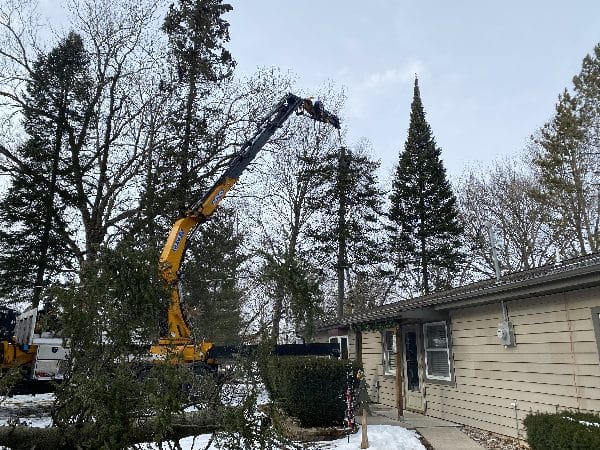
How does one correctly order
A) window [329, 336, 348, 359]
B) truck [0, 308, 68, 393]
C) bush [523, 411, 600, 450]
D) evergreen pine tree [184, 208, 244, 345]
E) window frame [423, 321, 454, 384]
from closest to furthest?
bush [523, 411, 600, 450] < window frame [423, 321, 454, 384] < truck [0, 308, 68, 393] < window [329, 336, 348, 359] < evergreen pine tree [184, 208, 244, 345]

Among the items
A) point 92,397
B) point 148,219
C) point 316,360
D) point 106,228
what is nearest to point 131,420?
point 92,397

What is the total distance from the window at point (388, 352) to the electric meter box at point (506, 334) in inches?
163

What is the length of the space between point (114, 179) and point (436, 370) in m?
13.1

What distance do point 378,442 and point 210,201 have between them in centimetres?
723

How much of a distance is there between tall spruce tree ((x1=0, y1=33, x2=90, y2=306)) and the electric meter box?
14.7 meters

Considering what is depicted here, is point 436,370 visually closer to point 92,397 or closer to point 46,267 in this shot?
point 92,397

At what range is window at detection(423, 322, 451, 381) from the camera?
9.85m

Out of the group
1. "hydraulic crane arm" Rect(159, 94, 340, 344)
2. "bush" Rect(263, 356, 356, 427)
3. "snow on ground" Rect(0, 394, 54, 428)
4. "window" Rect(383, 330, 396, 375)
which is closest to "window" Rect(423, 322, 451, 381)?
"window" Rect(383, 330, 396, 375)

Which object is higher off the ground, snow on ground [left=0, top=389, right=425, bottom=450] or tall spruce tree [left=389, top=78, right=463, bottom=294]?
tall spruce tree [left=389, top=78, right=463, bottom=294]

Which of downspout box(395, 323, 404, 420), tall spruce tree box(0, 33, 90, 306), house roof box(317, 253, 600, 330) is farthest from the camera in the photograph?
tall spruce tree box(0, 33, 90, 306)

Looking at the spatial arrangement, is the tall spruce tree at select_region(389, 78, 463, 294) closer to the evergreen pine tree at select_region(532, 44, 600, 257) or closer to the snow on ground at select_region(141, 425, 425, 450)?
the evergreen pine tree at select_region(532, 44, 600, 257)

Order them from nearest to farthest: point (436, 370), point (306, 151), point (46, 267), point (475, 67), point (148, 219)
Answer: point (436, 370) → point (475, 67) → point (148, 219) → point (46, 267) → point (306, 151)

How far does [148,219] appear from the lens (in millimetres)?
15305

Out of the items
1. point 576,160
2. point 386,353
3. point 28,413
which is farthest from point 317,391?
point 576,160
